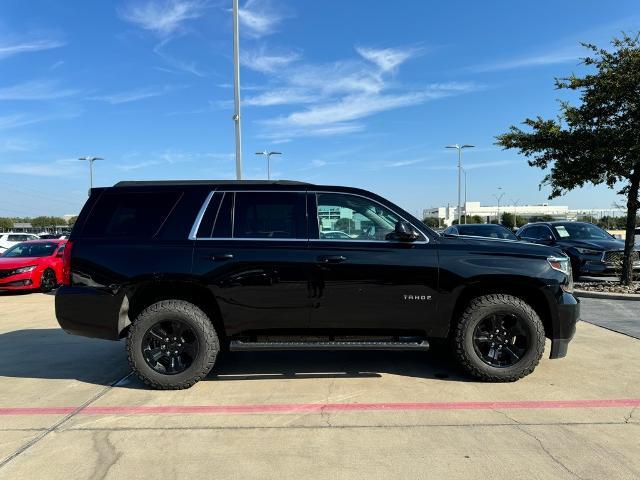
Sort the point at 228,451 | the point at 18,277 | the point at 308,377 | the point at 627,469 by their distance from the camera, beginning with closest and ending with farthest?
the point at 627,469, the point at 228,451, the point at 308,377, the point at 18,277

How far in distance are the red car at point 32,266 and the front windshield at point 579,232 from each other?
12.7 metres

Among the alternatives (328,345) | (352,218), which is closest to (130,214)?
(352,218)

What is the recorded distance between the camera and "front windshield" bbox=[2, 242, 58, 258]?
1327 cm

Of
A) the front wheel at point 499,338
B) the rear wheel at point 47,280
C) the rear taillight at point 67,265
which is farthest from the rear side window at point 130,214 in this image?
the rear wheel at point 47,280

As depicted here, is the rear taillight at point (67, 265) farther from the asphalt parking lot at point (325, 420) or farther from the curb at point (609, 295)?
the curb at point (609, 295)

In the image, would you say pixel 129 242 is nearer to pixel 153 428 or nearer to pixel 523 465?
pixel 153 428

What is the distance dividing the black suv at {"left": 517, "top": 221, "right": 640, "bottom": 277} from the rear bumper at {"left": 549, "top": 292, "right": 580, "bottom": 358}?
24.0ft

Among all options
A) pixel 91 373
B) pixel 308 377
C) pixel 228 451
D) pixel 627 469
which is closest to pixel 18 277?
pixel 91 373

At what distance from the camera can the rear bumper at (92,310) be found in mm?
4727

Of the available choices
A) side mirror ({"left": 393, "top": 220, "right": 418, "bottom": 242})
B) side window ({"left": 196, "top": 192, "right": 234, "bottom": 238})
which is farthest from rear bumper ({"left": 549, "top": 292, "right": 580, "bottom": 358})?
side window ({"left": 196, "top": 192, "right": 234, "bottom": 238})

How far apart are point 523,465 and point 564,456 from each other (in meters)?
0.34

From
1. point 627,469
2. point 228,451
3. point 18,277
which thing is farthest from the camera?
point 18,277

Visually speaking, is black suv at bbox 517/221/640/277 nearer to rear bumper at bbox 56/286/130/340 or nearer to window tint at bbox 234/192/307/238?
window tint at bbox 234/192/307/238

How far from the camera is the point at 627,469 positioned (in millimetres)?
3143
